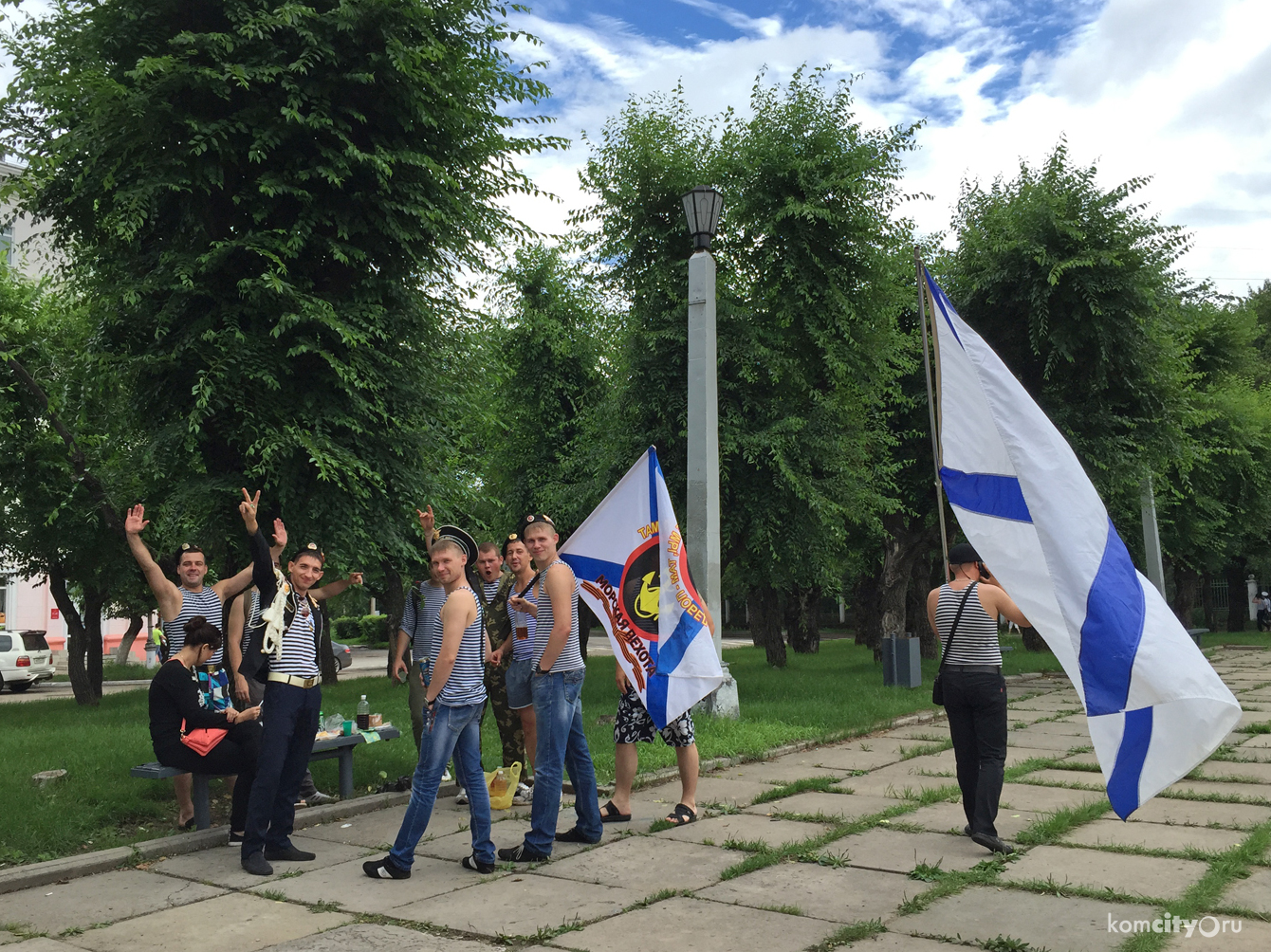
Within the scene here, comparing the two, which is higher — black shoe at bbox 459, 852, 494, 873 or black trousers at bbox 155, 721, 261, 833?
black trousers at bbox 155, 721, 261, 833

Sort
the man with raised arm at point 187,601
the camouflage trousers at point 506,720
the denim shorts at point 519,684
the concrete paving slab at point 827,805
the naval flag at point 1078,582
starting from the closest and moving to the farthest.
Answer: the naval flag at point 1078,582, the man with raised arm at point 187,601, the denim shorts at point 519,684, the concrete paving slab at point 827,805, the camouflage trousers at point 506,720

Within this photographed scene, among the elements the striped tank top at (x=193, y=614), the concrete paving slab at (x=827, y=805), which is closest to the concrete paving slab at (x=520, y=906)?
the concrete paving slab at (x=827, y=805)

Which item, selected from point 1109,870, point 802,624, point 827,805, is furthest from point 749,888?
point 802,624

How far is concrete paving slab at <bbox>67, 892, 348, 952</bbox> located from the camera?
5.06 metres

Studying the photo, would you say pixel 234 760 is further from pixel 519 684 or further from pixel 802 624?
pixel 802 624

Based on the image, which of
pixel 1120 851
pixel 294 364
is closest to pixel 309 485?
pixel 294 364

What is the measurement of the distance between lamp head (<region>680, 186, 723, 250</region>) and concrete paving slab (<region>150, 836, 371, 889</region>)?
8.07m

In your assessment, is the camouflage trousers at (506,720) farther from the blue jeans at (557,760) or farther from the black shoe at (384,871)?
the black shoe at (384,871)

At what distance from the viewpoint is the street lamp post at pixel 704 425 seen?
1224 centimetres

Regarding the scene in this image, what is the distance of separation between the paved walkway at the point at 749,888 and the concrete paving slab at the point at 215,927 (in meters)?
0.02

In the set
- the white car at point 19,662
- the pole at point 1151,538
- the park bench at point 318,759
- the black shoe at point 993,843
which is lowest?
the white car at point 19,662

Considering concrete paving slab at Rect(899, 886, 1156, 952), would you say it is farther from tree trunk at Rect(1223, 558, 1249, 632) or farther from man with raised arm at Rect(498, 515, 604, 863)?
tree trunk at Rect(1223, 558, 1249, 632)

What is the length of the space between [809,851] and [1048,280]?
14603 millimetres

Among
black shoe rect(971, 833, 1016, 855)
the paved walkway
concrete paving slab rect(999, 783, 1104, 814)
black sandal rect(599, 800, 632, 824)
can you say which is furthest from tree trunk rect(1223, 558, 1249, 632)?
black sandal rect(599, 800, 632, 824)
